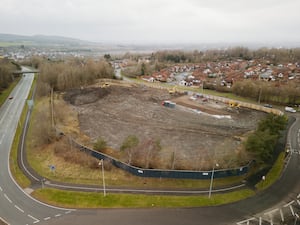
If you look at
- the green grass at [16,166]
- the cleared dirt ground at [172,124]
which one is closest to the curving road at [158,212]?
the green grass at [16,166]

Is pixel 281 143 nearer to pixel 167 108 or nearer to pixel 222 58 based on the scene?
pixel 167 108

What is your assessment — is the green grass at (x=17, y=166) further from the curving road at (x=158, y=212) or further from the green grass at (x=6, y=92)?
the green grass at (x=6, y=92)

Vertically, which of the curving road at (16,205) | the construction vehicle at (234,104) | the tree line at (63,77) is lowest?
the curving road at (16,205)

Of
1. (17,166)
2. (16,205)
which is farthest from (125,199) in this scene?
(17,166)

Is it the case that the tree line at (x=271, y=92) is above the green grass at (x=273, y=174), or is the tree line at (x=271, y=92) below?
above

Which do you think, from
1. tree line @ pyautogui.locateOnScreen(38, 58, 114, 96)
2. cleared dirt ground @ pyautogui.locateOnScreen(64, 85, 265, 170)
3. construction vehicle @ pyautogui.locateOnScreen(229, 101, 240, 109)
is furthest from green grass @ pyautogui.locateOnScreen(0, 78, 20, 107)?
construction vehicle @ pyautogui.locateOnScreen(229, 101, 240, 109)

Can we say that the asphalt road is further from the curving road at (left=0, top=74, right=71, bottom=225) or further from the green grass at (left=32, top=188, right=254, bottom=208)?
the curving road at (left=0, top=74, right=71, bottom=225)

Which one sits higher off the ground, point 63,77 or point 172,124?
point 63,77

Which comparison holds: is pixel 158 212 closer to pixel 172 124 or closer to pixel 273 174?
pixel 273 174
